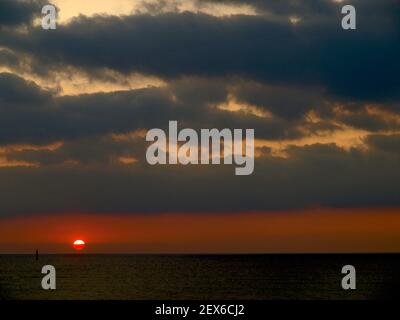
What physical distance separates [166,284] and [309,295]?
2685cm

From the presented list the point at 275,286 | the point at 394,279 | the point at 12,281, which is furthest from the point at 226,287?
the point at 394,279

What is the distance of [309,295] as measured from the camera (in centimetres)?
8594

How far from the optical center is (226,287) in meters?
97.2

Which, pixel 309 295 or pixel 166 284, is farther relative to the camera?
pixel 166 284

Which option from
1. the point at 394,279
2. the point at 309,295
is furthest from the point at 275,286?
the point at 394,279
